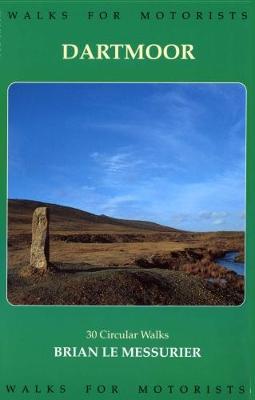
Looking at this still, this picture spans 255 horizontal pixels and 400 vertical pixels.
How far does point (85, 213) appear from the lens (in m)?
3.21

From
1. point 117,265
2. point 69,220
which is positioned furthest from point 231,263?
point 69,220

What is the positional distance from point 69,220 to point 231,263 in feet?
2.13

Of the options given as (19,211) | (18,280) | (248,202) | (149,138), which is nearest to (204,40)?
(149,138)

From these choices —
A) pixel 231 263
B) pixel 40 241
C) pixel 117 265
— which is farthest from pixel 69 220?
pixel 231 263

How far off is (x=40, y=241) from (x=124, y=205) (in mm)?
358

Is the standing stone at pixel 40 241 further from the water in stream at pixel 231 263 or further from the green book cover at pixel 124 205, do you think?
the water in stream at pixel 231 263

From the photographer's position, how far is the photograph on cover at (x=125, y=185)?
10.5ft

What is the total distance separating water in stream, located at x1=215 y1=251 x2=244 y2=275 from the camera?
318 cm

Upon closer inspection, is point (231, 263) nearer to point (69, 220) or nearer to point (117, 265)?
point (117, 265)

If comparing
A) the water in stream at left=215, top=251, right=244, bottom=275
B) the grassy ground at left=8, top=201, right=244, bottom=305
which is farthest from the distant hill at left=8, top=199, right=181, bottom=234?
the water in stream at left=215, top=251, right=244, bottom=275

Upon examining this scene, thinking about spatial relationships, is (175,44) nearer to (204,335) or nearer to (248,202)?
(248,202)

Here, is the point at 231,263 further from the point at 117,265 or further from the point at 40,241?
the point at 40,241

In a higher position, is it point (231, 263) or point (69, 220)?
point (69, 220)

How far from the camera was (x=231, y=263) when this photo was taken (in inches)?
126
